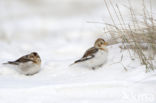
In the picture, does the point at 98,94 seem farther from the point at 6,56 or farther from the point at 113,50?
the point at 6,56

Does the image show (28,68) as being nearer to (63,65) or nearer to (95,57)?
(63,65)

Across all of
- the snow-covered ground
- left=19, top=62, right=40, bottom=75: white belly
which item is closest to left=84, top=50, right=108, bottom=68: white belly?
the snow-covered ground

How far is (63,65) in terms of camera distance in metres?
6.51

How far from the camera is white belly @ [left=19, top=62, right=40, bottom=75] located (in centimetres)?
630

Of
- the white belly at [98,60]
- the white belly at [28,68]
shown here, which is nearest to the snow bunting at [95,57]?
the white belly at [98,60]

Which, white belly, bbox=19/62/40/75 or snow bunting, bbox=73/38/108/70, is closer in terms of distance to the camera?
snow bunting, bbox=73/38/108/70

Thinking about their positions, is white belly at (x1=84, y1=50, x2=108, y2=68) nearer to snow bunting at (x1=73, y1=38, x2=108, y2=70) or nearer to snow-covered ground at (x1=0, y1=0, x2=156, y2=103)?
snow bunting at (x1=73, y1=38, x2=108, y2=70)

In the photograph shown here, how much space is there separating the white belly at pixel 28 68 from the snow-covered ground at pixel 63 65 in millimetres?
89

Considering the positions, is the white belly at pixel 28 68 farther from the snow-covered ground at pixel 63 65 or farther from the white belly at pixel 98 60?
the white belly at pixel 98 60

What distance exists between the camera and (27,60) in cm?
649

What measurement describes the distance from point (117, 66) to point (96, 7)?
5.30 metres

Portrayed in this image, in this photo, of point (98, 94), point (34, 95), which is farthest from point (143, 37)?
point (34, 95)

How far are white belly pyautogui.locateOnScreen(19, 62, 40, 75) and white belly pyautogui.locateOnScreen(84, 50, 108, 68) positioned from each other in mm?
762

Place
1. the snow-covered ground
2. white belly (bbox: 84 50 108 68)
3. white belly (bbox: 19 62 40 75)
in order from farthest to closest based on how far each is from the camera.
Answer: white belly (bbox: 19 62 40 75), white belly (bbox: 84 50 108 68), the snow-covered ground
